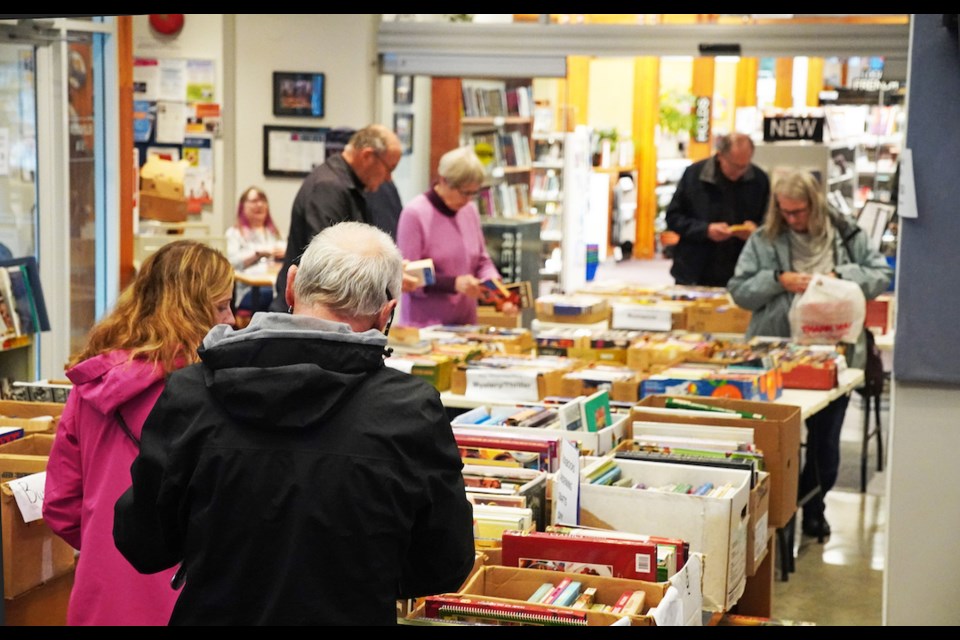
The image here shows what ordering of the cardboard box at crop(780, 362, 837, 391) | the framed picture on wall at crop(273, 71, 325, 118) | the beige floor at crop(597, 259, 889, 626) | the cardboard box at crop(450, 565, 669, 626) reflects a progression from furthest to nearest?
the framed picture on wall at crop(273, 71, 325, 118) < the cardboard box at crop(780, 362, 837, 391) < the beige floor at crop(597, 259, 889, 626) < the cardboard box at crop(450, 565, 669, 626)

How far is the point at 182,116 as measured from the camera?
984cm

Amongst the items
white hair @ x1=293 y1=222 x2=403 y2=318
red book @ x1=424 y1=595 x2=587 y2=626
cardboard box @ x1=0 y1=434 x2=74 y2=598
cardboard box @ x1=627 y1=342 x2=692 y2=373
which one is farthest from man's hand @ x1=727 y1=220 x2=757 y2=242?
white hair @ x1=293 y1=222 x2=403 y2=318

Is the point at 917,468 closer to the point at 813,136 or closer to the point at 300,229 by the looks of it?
the point at 300,229

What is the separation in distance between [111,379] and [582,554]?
1.16 meters

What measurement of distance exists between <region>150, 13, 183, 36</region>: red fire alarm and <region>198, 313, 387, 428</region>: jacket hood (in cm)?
799

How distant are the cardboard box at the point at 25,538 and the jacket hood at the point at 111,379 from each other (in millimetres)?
777

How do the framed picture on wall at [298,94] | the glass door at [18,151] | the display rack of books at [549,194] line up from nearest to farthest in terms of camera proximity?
the glass door at [18,151], the framed picture on wall at [298,94], the display rack of books at [549,194]

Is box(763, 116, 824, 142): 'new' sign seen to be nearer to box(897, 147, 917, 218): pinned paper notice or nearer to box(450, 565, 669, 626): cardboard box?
box(897, 147, 917, 218): pinned paper notice

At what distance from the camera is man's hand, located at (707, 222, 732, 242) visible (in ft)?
24.4

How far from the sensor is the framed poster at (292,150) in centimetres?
931

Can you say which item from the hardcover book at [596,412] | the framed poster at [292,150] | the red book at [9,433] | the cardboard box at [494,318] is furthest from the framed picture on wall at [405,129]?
the red book at [9,433]

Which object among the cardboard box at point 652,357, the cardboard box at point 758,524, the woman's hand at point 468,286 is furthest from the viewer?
the woman's hand at point 468,286

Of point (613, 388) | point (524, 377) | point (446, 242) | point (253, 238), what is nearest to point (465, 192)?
point (446, 242)

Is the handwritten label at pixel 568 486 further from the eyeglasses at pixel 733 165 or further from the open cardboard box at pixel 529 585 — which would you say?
the eyeglasses at pixel 733 165
